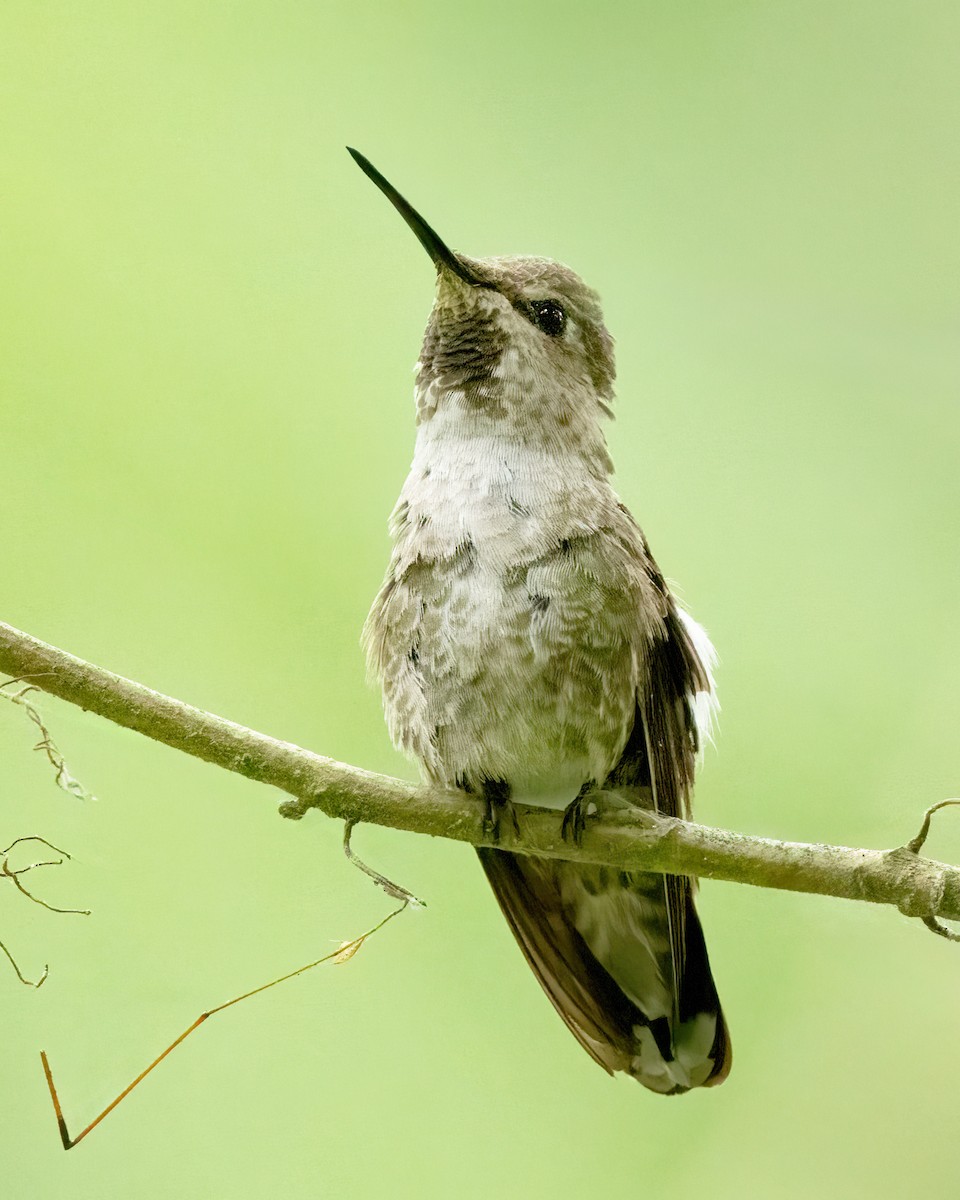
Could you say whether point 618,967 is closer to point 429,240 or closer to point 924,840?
point 924,840

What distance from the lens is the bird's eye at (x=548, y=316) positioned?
2.46 metres

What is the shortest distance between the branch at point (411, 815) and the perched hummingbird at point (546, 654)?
20 cm

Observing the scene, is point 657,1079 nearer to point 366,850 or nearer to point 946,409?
point 366,850

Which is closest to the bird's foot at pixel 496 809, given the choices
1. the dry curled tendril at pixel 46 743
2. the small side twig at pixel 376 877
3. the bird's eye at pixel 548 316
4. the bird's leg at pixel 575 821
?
the bird's leg at pixel 575 821

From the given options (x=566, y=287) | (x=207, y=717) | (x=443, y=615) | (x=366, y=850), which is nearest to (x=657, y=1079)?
(x=366, y=850)

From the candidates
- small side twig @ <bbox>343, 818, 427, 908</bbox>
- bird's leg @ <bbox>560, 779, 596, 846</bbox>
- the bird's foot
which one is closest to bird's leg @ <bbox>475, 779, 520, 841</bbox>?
the bird's foot

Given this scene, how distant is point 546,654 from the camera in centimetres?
203

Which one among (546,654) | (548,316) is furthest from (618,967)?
(548,316)

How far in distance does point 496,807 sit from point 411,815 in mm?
262

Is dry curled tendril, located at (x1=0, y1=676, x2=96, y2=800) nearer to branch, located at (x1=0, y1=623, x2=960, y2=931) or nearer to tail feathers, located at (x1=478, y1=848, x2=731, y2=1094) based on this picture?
branch, located at (x1=0, y1=623, x2=960, y2=931)

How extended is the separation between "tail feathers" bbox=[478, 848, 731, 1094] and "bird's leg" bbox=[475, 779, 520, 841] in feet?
0.55

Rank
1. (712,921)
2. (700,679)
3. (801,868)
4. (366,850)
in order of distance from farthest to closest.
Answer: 1. (712,921)
2. (366,850)
3. (700,679)
4. (801,868)

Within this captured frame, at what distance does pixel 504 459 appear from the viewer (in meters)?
2.20

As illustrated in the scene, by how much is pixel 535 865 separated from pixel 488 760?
12.7 inches
